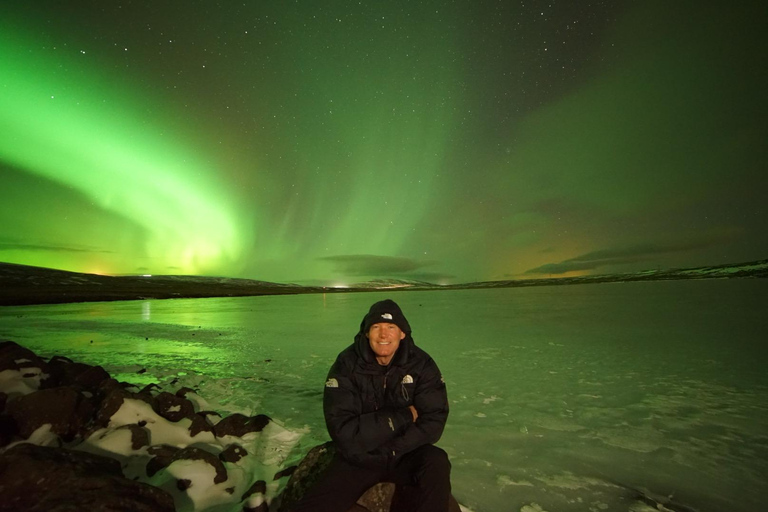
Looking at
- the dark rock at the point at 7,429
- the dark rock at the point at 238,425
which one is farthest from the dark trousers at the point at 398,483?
the dark rock at the point at 7,429

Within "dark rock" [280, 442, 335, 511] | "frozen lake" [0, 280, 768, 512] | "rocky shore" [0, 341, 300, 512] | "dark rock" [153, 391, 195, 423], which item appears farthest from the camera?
"dark rock" [153, 391, 195, 423]

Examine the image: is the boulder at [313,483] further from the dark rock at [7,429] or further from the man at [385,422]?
the dark rock at [7,429]

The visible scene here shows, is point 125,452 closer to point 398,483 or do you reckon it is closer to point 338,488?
point 338,488

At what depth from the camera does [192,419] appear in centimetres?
625

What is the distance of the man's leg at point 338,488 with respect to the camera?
11.4 feet

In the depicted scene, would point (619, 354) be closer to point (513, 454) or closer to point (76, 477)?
point (513, 454)

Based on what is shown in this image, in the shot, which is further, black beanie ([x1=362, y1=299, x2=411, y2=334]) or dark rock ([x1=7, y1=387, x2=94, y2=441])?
dark rock ([x1=7, y1=387, x2=94, y2=441])

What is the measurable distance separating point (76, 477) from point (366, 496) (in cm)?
280

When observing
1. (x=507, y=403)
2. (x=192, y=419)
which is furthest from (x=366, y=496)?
(x=507, y=403)

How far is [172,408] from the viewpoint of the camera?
20.9ft

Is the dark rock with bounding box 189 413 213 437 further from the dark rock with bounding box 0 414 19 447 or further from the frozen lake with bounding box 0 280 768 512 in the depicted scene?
the dark rock with bounding box 0 414 19 447

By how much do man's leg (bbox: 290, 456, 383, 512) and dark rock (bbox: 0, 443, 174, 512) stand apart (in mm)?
1489

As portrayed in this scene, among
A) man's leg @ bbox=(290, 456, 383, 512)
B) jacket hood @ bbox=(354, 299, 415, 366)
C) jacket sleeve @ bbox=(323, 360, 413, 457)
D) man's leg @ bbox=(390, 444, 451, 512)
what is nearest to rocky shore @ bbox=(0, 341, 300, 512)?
man's leg @ bbox=(290, 456, 383, 512)

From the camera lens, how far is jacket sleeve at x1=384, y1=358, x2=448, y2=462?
152 inches
